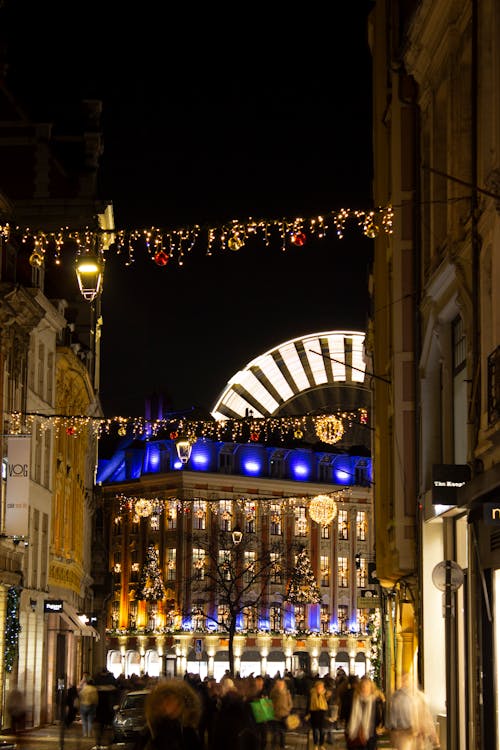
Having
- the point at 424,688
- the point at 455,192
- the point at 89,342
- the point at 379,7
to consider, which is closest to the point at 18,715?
the point at 424,688

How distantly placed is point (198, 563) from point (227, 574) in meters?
2.53

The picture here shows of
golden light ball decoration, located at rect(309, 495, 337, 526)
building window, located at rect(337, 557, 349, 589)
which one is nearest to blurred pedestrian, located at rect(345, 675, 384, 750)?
golden light ball decoration, located at rect(309, 495, 337, 526)

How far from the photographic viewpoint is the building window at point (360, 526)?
12419cm

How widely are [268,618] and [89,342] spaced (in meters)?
53.6

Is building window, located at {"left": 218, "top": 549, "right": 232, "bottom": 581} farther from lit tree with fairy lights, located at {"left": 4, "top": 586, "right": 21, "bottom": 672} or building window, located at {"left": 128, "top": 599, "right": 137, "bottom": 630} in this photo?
lit tree with fairy lights, located at {"left": 4, "top": 586, "right": 21, "bottom": 672}

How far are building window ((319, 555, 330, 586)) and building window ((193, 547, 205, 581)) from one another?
11283 millimetres

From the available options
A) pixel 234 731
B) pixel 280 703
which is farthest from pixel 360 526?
pixel 234 731

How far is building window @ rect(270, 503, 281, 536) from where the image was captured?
390 feet

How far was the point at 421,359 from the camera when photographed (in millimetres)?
28266

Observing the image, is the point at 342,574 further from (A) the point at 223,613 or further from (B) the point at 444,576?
(B) the point at 444,576

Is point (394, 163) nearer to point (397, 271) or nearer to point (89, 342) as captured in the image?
point (397, 271)

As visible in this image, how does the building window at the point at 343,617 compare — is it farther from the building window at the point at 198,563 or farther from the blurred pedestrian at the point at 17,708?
the blurred pedestrian at the point at 17,708

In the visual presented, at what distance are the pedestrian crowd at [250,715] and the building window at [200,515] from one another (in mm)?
69704

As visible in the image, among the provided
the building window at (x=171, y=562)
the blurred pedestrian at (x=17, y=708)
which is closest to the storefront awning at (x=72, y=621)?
the blurred pedestrian at (x=17, y=708)
